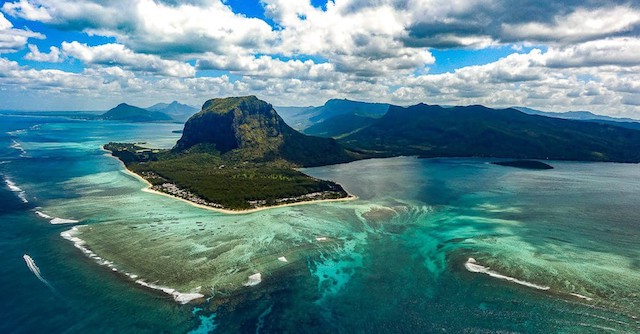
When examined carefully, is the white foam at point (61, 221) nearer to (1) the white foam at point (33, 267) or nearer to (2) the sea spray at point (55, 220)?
(2) the sea spray at point (55, 220)

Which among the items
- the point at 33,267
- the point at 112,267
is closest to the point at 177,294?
the point at 112,267

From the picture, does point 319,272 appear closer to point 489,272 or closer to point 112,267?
point 489,272

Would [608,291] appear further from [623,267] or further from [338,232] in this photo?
[338,232]

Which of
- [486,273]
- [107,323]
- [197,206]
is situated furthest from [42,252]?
[486,273]

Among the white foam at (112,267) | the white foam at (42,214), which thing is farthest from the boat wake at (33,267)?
the white foam at (42,214)

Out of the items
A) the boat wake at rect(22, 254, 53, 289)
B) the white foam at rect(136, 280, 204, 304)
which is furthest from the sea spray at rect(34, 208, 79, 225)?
the white foam at rect(136, 280, 204, 304)

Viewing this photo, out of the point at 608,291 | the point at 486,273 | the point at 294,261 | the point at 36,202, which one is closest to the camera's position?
the point at 608,291
